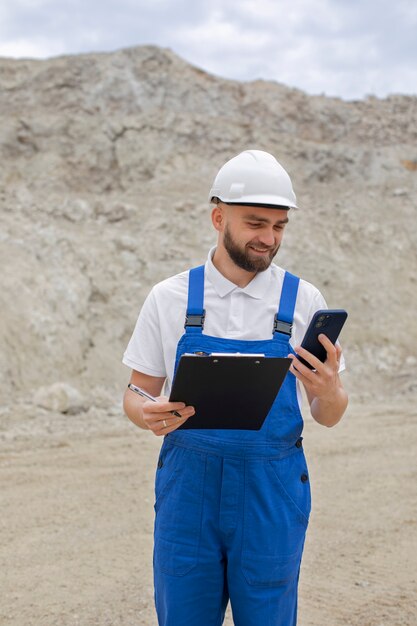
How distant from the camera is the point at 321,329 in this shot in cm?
253

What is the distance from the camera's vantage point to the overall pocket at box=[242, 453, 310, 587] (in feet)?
8.66

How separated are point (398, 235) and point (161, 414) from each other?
609 inches

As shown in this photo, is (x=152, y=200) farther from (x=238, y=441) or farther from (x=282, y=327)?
(x=238, y=441)

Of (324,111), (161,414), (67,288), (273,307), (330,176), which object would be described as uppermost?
(324,111)

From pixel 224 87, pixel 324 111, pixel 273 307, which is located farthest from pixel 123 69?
pixel 273 307

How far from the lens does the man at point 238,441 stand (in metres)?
2.65

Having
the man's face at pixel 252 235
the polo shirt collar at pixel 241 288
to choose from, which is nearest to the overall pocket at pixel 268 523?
the polo shirt collar at pixel 241 288

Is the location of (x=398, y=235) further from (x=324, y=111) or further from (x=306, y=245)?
(x=324, y=111)

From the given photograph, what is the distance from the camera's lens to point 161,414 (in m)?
2.50

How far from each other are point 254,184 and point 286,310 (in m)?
0.47

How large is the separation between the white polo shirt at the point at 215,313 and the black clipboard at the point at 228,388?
→ 298mm

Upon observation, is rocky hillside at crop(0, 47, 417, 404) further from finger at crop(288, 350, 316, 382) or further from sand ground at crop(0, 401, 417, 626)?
finger at crop(288, 350, 316, 382)

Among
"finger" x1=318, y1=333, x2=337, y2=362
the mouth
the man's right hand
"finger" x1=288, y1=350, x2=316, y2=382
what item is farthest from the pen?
the mouth

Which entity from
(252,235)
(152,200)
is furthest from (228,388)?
(152,200)
